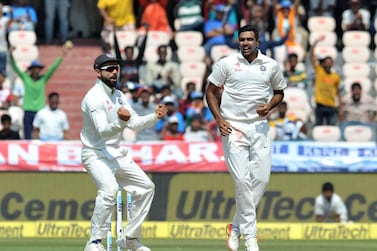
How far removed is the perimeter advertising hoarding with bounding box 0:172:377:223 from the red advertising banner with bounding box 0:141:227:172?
12 cm

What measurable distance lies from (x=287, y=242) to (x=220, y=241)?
784 mm

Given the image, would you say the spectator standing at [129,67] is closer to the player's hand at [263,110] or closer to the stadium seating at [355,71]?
the stadium seating at [355,71]

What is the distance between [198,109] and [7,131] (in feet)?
9.40

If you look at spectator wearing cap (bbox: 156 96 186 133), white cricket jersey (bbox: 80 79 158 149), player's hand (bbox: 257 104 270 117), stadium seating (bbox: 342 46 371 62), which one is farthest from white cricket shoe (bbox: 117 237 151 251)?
stadium seating (bbox: 342 46 371 62)

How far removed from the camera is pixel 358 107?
62.4ft

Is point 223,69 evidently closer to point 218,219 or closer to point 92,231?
point 92,231

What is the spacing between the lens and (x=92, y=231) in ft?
36.3

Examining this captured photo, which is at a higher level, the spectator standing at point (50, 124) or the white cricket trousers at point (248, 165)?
the white cricket trousers at point (248, 165)

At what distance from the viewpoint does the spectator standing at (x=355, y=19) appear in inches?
827

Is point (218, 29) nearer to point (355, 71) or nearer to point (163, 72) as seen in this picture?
point (163, 72)

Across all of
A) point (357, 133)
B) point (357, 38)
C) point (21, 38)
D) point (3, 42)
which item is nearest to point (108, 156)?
point (357, 133)

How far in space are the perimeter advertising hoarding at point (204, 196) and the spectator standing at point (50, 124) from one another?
1.42 m

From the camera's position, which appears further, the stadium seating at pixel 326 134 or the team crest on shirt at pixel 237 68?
the stadium seating at pixel 326 134

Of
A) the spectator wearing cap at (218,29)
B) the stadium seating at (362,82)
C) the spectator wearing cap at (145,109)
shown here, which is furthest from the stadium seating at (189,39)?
the stadium seating at (362,82)
